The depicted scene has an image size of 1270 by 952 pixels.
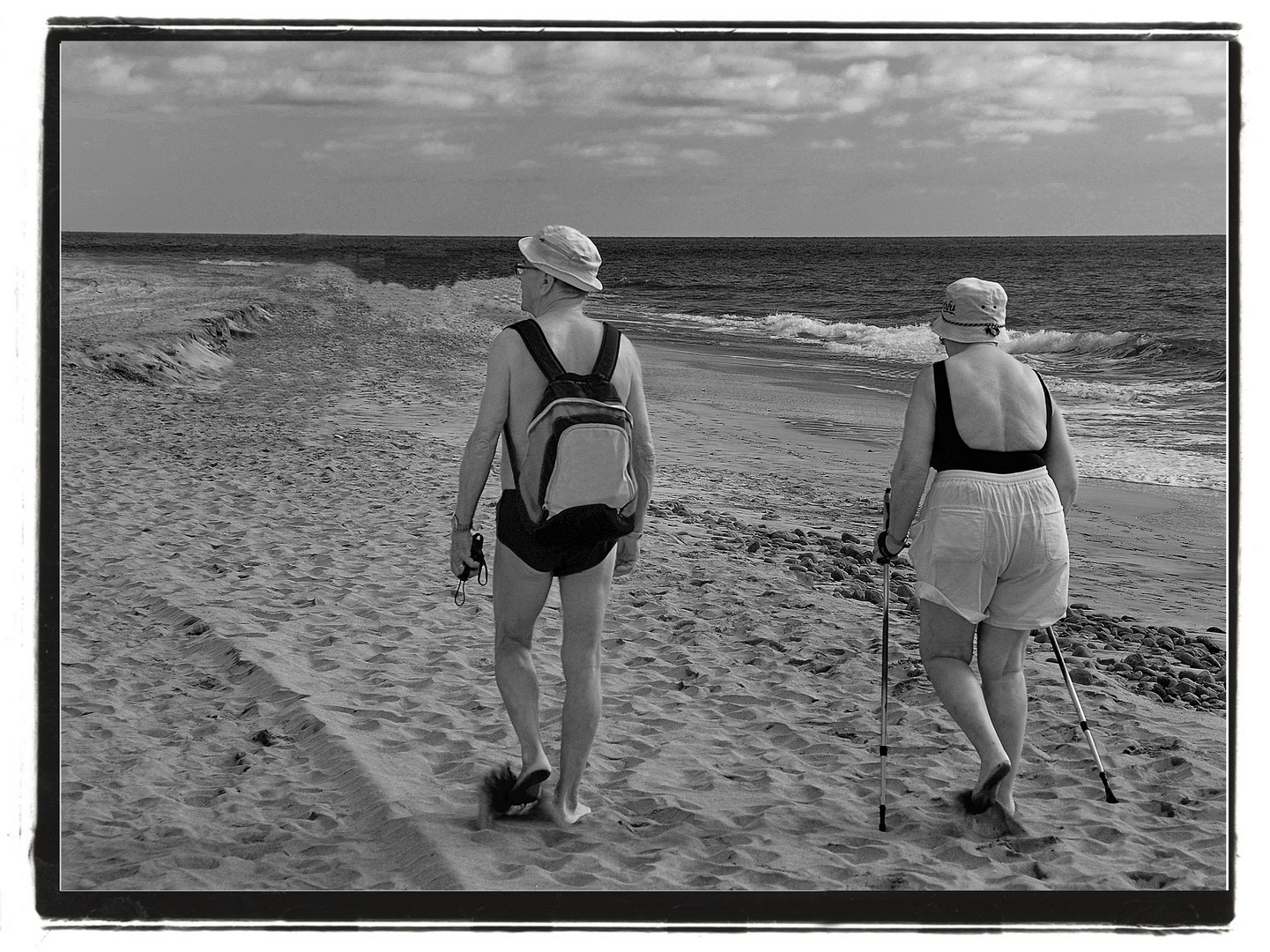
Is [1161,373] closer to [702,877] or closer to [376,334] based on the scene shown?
[376,334]

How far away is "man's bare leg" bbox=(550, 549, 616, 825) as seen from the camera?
3.59m

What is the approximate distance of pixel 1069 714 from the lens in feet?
15.3

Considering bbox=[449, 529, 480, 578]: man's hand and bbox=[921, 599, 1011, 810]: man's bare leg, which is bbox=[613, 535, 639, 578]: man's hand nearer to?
bbox=[449, 529, 480, 578]: man's hand

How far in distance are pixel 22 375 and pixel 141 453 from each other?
20.1ft

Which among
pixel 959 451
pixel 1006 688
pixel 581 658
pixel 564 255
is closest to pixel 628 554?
pixel 581 658

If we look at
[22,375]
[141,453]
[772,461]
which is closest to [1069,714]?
[22,375]

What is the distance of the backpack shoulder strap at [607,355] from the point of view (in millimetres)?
3482

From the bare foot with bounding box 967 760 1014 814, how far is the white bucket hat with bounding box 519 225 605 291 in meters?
1.88

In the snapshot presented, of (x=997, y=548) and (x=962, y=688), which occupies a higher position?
(x=997, y=548)

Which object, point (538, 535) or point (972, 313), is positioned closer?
point (538, 535)

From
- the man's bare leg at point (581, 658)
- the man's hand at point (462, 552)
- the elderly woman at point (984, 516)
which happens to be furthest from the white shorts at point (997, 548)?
the man's hand at point (462, 552)

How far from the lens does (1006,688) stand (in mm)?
3697

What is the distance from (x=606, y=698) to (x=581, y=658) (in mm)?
1277

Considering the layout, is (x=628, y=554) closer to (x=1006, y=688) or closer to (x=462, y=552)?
(x=462, y=552)
